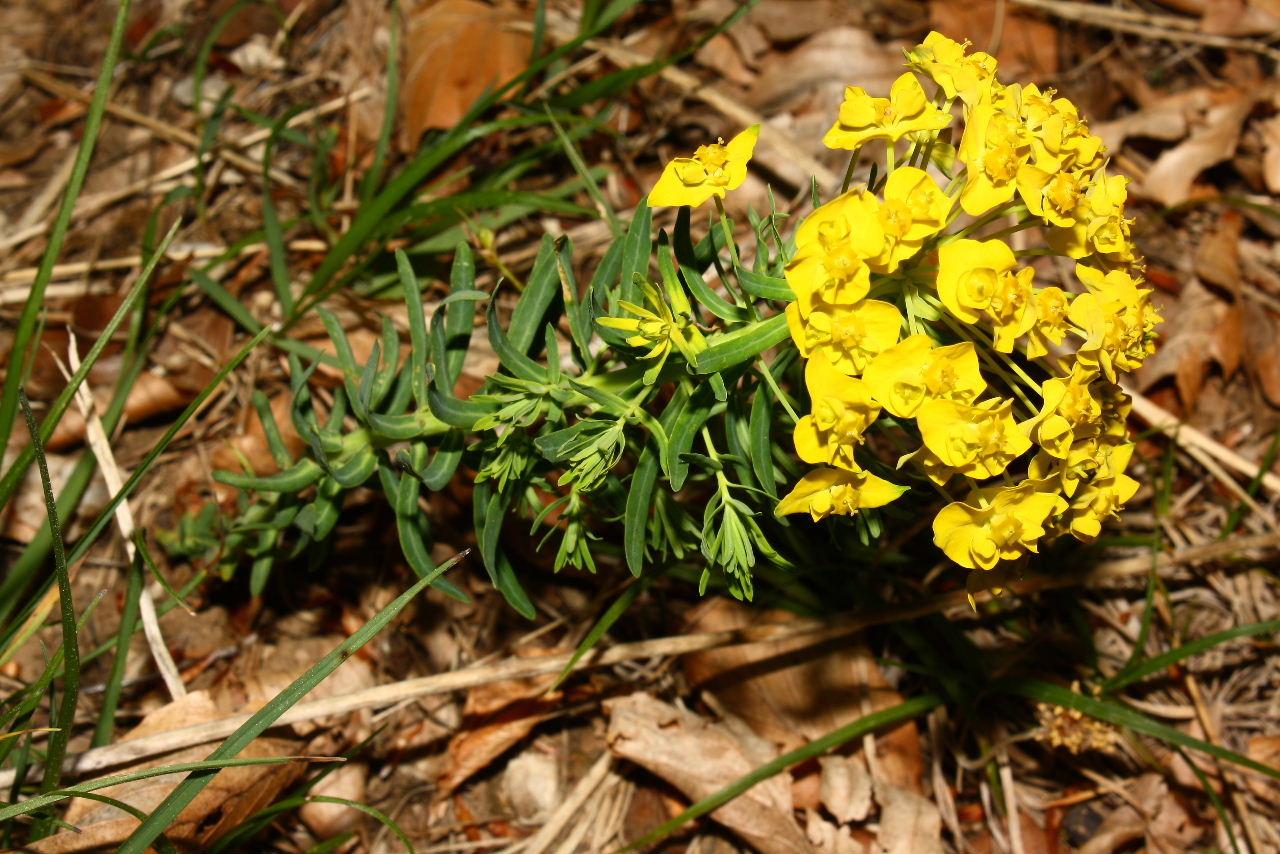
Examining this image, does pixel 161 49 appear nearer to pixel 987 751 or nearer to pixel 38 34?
pixel 38 34

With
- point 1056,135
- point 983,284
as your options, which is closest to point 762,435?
point 983,284

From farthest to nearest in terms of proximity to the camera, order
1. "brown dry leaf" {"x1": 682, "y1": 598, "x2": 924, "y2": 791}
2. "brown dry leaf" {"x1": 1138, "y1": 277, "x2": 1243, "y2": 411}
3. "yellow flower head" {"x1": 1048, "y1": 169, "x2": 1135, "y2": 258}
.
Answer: "brown dry leaf" {"x1": 1138, "y1": 277, "x2": 1243, "y2": 411} → "brown dry leaf" {"x1": 682, "y1": 598, "x2": 924, "y2": 791} → "yellow flower head" {"x1": 1048, "y1": 169, "x2": 1135, "y2": 258}

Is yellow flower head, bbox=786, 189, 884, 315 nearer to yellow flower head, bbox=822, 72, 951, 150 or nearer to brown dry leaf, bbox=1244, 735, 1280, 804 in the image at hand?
yellow flower head, bbox=822, 72, 951, 150

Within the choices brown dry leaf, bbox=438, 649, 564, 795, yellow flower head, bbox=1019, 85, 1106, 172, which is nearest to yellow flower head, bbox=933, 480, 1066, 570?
yellow flower head, bbox=1019, 85, 1106, 172

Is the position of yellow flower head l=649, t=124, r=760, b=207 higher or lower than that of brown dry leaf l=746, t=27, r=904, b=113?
higher

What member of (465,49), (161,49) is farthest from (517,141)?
(161,49)

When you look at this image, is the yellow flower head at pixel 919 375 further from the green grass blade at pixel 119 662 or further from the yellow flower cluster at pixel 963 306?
the green grass blade at pixel 119 662

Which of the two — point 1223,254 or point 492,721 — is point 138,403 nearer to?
point 492,721
